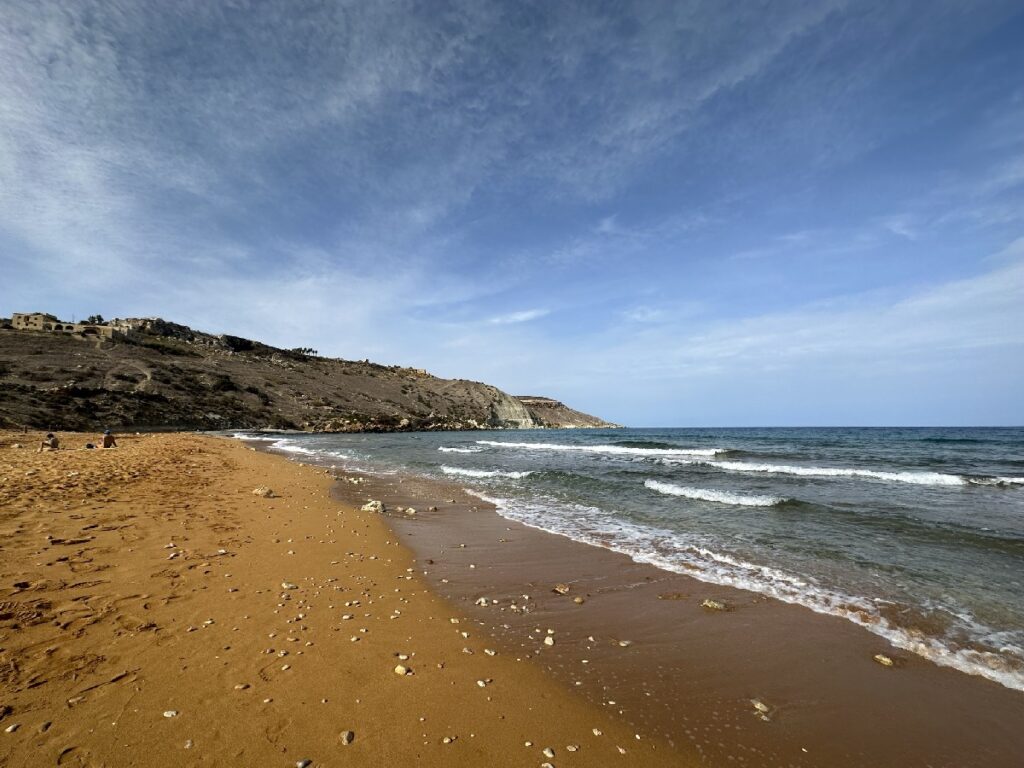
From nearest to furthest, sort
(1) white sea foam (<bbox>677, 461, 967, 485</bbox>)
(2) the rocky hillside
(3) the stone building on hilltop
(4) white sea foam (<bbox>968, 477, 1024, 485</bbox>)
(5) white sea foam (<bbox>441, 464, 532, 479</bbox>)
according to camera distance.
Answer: (4) white sea foam (<bbox>968, 477, 1024, 485</bbox>) < (1) white sea foam (<bbox>677, 461, 967, 485</bbox>) < (5) white sea foam (<bbox>441, 464, 532, 479</bbox>) < (2) the rocky hillside < (3) the stone building on hilltop

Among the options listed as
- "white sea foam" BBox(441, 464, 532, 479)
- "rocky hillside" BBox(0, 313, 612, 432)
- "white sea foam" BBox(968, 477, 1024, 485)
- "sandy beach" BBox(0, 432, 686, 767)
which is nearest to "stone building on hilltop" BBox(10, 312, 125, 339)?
"rocky hillside" BBox(0, 313, 612, 432)

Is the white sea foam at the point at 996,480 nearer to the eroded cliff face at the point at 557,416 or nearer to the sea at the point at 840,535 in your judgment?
the sea at the point at 840,535

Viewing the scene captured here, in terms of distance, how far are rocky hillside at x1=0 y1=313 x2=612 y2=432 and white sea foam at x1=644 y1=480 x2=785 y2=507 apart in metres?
50.7

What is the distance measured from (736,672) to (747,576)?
353cm

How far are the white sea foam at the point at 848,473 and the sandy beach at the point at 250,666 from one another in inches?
882

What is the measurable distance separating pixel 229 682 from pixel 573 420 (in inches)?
6843

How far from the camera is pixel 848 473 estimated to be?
2241 centimetres

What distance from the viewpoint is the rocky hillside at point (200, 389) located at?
46.7m

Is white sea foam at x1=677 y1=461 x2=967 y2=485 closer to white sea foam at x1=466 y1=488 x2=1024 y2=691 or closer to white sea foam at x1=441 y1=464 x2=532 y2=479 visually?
white sea foam at x1=441 y1=464 x2=532 y2=479

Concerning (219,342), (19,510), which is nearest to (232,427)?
(219,342)

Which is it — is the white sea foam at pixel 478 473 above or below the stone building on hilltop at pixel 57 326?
below

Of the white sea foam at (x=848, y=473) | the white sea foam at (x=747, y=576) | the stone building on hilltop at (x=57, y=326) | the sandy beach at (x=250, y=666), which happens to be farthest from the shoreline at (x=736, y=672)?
the stone building on hilltop at (x=57, y=326)

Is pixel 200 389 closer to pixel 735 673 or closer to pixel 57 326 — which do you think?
pixel 57 326

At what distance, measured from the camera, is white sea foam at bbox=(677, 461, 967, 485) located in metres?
20.2
